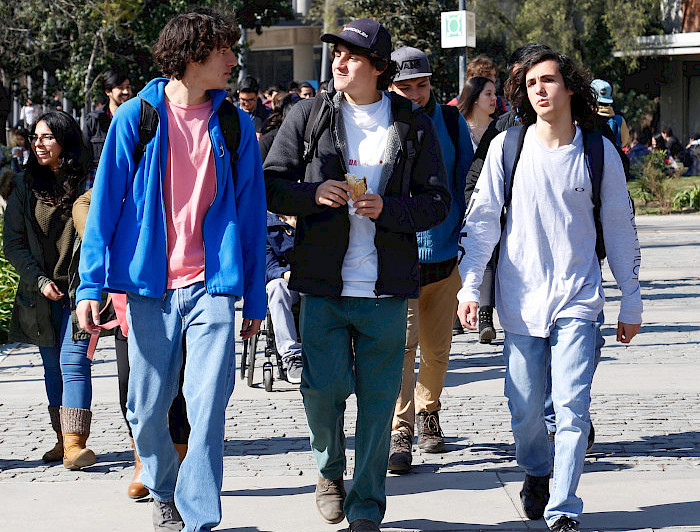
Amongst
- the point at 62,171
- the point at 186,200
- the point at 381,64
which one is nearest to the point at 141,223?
the point at 186,200

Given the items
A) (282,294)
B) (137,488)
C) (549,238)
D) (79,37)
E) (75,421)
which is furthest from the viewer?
(79,37)

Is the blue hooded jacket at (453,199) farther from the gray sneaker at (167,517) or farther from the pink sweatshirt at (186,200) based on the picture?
the gray sneaker at (167,517)

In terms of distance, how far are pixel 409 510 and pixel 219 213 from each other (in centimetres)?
160

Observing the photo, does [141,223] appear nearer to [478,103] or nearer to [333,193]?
[333,193]

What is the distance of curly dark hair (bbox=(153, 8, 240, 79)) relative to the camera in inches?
177

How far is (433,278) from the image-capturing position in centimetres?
621

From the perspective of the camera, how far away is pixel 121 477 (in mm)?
5918

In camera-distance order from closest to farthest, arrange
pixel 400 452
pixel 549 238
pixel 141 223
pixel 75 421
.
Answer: pixel 141 223
pixel 549 238
pixel 400 452
pixel 75 421

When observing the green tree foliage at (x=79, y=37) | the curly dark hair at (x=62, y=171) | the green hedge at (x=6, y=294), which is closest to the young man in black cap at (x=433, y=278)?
the curly dark hair at (x=62, y=171)

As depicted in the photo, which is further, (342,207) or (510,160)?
(510,160)

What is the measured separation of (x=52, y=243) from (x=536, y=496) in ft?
9.36

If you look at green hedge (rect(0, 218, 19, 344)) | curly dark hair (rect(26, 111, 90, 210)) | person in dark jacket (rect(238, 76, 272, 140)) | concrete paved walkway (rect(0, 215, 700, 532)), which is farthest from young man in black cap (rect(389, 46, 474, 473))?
green hedge (rect(0, 218, 19, 344))

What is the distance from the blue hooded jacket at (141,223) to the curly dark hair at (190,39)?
123mm

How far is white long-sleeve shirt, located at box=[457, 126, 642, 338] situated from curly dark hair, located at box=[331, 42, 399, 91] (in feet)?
1.73
